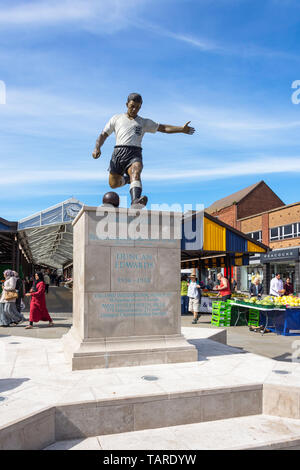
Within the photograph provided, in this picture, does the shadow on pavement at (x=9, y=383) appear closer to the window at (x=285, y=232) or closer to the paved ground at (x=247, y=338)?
the paved ground at (x=247, y=338)

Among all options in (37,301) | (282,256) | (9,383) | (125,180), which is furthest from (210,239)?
(282,256)

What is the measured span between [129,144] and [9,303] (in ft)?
25.2

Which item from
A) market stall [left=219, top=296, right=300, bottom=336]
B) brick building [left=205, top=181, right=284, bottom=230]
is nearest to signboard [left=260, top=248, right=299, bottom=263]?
brick building [left=205, top=181, right=284, bottom=230]

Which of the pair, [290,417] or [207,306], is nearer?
[290,417]

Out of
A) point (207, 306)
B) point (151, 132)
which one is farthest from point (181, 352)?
point (207, 306)

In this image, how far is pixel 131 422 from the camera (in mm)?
4090

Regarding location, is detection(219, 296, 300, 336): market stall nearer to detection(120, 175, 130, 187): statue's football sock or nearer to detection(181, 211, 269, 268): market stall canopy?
detection(181, 211, 269, 268): market stall canopy

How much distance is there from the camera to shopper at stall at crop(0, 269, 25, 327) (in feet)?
37.8

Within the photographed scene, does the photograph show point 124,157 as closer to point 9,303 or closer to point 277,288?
point 9,303

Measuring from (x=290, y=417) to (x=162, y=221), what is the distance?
3.32 m

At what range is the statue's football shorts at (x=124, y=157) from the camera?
6594mm

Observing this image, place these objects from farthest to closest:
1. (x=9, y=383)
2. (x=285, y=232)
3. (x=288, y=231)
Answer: (x=285, y=232) < (x=288, y=231) < (x=9, y=383)

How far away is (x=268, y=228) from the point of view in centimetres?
3672
